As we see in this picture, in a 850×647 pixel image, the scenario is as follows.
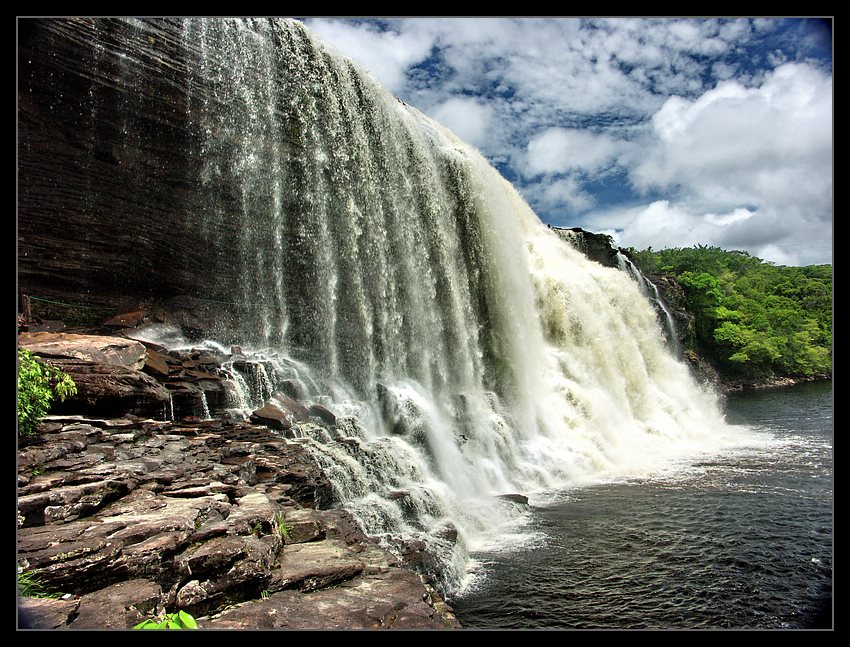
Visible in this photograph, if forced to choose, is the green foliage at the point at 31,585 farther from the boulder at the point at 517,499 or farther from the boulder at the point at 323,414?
the boulder at the point at 517,499

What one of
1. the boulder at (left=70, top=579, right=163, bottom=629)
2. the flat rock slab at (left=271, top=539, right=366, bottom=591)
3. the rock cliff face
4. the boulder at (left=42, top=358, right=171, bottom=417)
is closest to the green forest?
the rock cliff face

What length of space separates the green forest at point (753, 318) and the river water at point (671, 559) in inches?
1077

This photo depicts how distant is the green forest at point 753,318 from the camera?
124ft

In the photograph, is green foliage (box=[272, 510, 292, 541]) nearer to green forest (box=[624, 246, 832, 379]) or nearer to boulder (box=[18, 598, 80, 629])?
boulder (box=[18, 598, 80, 629])

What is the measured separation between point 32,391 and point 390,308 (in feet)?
39.2

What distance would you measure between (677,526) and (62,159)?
1509 centimetres

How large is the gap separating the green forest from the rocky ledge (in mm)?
34398

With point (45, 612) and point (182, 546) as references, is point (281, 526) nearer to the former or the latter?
point (182, 546)

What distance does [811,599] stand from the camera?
6340 millimetres

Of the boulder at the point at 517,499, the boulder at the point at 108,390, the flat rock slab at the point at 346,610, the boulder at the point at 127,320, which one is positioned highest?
the boulder at the point at 127,320

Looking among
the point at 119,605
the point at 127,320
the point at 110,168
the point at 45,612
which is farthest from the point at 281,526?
the point at 110,168

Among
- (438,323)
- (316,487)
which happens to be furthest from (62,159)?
(438,323)

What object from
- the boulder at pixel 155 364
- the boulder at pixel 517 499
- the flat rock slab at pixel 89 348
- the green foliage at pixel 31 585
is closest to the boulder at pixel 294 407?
the boulder at pixel 155 364
